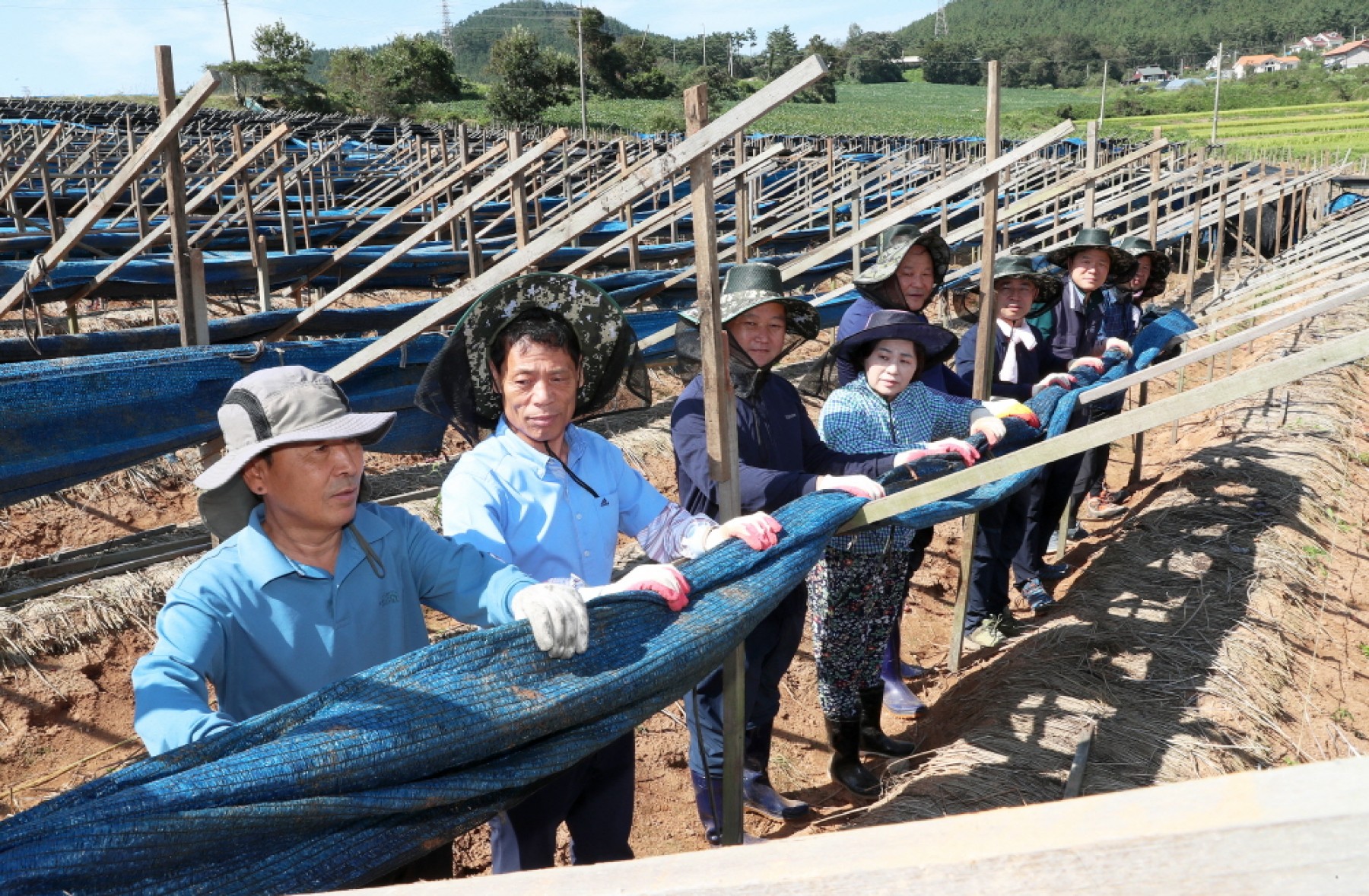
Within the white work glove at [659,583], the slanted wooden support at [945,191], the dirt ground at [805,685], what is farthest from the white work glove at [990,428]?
the white work glove at [659,583]

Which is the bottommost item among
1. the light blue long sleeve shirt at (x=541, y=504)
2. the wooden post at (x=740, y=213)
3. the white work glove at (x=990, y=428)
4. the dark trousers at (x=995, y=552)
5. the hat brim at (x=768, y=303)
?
the dark trousers at (x=995, y=552)

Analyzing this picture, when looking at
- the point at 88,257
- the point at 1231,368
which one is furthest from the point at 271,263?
the point at 1231,368

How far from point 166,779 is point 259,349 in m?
2.87

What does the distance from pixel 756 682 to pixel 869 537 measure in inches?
22.3

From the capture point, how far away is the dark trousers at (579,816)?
7.23ft

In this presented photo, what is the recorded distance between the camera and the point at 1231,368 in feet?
32.2

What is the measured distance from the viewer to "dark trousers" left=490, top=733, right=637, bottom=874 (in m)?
2.20

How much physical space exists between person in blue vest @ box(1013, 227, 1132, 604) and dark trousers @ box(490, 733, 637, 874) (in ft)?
9.82

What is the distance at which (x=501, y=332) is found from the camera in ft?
7.63

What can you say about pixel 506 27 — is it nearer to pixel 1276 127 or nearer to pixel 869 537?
pixel 1276 127

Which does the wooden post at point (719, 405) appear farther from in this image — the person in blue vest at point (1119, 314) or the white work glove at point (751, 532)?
the person in blue vest at point (1119, 314)

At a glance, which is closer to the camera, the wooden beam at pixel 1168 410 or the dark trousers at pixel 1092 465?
the wooden beam at pixel 1168 410

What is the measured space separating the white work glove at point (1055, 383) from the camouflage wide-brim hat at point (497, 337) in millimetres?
2582

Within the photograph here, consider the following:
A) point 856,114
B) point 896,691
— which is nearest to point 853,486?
point 896,691
